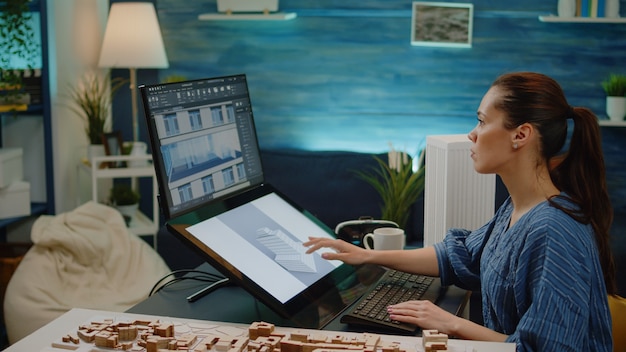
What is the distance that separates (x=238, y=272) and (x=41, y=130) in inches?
116

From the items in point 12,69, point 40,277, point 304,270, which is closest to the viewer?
point 304,270

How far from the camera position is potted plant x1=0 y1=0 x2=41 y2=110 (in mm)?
3834

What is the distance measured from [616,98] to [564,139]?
270cm

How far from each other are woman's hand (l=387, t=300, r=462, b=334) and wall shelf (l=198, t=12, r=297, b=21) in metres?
2.99

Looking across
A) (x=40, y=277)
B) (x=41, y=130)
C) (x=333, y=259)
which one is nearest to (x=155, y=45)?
(x=41, y=130)

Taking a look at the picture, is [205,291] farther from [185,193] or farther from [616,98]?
[616,98]

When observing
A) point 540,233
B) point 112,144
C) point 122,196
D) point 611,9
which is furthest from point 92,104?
point 540,233

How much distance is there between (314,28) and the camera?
463 centimetres

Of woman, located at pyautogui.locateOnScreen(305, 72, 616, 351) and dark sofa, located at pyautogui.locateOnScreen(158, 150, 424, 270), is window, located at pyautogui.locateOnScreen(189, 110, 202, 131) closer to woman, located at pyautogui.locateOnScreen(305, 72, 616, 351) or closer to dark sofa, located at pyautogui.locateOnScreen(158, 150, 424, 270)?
woman, located at pyautogui.locateOnScreen(305, 72, 616, 351)

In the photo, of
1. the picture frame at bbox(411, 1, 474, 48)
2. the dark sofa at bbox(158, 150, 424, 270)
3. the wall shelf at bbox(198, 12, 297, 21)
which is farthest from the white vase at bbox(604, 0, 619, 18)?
the wall shelf at bbox(198, 12, 297, 21)

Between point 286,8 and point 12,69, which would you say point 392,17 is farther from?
point 12,69

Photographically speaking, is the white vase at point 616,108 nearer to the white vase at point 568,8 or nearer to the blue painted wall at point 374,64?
the blue painted wall at point 374,64

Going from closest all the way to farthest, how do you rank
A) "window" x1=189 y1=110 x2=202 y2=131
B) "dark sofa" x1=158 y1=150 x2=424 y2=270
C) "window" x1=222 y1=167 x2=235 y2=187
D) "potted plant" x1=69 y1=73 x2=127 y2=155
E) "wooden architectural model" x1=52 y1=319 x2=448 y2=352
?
"wooden architectural model" x1=52 y1=319 x2=448 y2=352, "window" x1=189 y1=110 x2=202 y2=131, "window" x1=222 y1=167 x2=235 y2=187, "dark sofa" x1=158 y1=150 x2=424 y2=270, "potted plant" x1=69 y1=73 x2=127 y2=155

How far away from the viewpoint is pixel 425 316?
5.44ft
